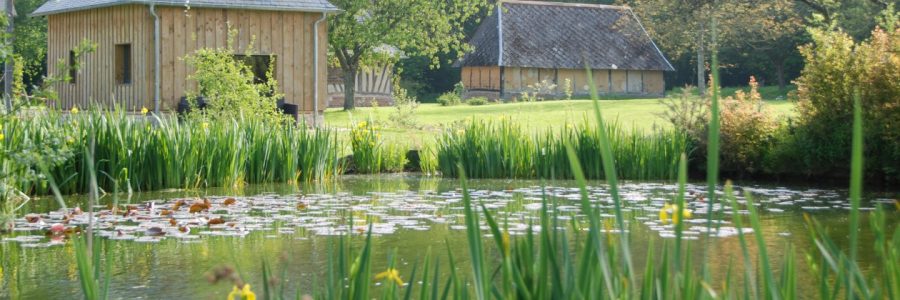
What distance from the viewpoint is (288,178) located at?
1404 cm

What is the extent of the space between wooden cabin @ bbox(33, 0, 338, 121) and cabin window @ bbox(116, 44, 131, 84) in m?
0.02

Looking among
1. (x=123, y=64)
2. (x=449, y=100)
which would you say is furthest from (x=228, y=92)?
(x=449, y=100)

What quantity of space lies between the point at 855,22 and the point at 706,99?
26.4 metres

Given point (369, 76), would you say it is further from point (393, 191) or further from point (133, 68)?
point (393, 191)

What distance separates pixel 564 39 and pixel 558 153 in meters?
32.3

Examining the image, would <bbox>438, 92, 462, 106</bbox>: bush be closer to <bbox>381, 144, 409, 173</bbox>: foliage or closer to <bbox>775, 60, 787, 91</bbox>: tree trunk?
<bbox>775, 60, 787, 91</bbox>: tree trunk

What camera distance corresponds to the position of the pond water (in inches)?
272

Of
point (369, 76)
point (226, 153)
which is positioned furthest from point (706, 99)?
point (369, 76)

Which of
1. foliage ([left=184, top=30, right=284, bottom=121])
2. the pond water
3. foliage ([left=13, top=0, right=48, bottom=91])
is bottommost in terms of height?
the pond water

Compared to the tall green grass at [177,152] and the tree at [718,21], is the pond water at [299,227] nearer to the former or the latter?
the tall green grass at [177,152]

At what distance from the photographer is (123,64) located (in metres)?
23.4

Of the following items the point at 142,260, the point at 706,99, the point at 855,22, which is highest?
the point at 855,22

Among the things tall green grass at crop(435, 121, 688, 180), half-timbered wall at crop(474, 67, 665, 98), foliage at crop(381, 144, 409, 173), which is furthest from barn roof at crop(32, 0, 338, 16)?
half-timbered wall at crop(474, 67, 665, 98)

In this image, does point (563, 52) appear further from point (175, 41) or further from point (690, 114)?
point (690, 114)
